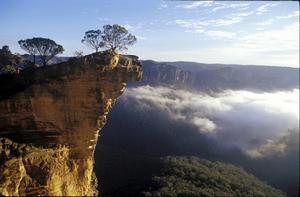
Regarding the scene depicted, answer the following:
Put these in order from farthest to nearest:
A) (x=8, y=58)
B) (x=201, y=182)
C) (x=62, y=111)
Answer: (x=201, y=182) < (x=8, y=58) < (x=62, y=111)

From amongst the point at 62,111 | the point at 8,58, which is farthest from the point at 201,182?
the point at 62,111

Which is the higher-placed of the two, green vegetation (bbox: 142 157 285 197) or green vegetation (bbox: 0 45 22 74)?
green vegetation (bbox: 0 45 22 74)

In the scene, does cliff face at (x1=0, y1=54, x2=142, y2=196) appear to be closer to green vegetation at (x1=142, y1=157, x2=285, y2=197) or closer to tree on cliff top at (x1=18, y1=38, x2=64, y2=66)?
tree on cliff top at (x1=18, y1=38, x2=64, y2=66)

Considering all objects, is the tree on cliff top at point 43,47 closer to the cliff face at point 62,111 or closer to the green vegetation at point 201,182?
the cliff face at point 62,111

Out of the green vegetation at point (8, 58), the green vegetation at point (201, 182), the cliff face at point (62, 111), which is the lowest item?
the green vegetation at point (201, 182)

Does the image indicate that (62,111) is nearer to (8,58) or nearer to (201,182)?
(8,58)

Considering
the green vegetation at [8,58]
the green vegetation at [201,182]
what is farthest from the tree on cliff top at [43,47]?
the green vegetation at [201,182]

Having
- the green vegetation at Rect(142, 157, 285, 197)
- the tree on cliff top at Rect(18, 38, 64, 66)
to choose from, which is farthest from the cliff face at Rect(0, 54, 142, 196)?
the green vegetation at Rect(142, 157, 285, 197)
